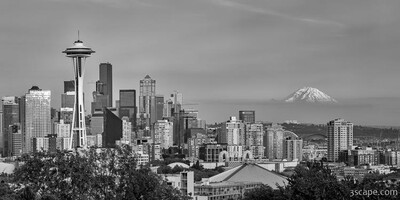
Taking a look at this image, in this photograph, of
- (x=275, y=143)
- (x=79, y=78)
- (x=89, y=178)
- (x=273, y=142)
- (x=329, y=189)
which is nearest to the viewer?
(x=89, y=178)

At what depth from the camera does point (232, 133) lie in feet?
334

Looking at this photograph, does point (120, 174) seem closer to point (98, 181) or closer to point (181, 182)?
point (98, 181)

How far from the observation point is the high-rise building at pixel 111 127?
100 m

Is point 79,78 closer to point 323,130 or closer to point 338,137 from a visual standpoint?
point 338,137

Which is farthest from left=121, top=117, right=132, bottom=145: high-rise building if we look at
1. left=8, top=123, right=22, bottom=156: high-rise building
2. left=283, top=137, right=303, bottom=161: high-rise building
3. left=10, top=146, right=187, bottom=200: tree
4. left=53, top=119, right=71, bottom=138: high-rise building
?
left=10, top=146, right=187, bottom=200: tree

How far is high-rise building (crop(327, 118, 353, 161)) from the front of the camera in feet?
301

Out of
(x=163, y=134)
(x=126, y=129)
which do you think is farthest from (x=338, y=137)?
(x=126, y=129)

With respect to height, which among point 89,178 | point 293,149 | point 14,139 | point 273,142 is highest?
point 89,178

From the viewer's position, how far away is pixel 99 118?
107 meters

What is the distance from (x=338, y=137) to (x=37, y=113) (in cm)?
3394

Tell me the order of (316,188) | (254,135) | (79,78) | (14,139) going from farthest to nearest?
(254,135) → (14,139) → (79,78) → (316,188)

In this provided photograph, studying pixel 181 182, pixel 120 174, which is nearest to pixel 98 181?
pixel 120 174

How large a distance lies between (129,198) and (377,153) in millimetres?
69701

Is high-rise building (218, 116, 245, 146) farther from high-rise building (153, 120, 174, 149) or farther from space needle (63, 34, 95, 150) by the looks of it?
space needle (63, 34, 95, 150)
